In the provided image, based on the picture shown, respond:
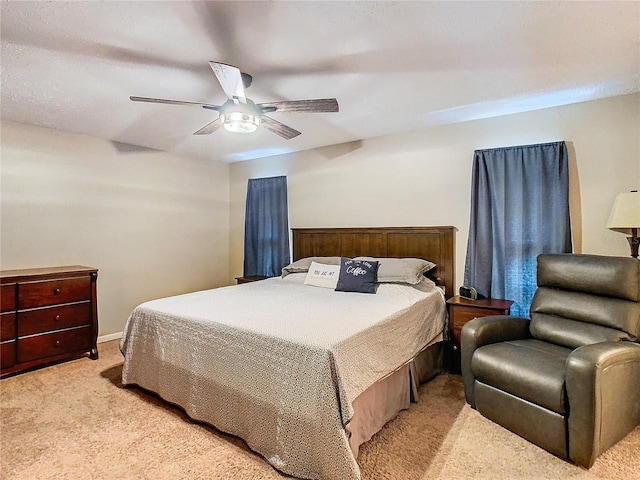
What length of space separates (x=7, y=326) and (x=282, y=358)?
9.10ft

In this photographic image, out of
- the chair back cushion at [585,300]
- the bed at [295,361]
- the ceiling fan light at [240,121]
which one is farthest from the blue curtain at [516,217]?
the ceiling fan light at [240,121]

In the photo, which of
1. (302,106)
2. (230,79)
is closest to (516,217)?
(302,106)

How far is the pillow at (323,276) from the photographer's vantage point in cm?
355

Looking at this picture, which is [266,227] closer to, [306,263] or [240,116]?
[306,263]

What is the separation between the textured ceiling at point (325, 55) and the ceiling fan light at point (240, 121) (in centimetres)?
31

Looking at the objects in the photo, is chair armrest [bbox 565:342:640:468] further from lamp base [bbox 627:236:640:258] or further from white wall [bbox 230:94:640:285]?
Answer: white wall [bbox 230:94:640:285]

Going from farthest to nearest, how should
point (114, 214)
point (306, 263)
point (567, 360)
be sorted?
1. point (114, 214)
2. point (306, 263)
3. point (567, 360)

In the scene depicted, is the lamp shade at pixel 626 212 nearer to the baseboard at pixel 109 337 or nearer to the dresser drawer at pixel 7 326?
the dresser drawer at pixel 7 326

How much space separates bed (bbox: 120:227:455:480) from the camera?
5.89ft

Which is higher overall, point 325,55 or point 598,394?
point 325,55

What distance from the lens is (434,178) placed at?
146 inches

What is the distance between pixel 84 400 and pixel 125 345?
0.46 m

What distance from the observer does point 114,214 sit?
167 inches

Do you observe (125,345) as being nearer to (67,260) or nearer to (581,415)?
(67,260)
